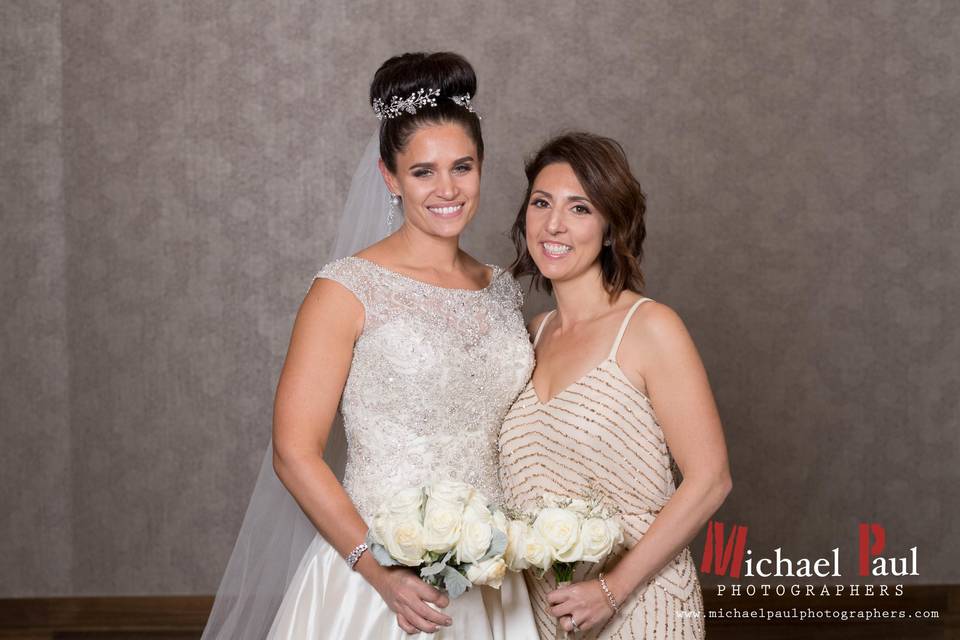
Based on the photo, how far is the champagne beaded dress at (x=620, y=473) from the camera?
8.66 feet

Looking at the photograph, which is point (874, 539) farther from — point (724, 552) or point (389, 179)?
point (389, 179)

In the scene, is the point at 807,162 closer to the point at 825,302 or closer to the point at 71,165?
the point at 825,302

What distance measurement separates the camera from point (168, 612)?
216 inches

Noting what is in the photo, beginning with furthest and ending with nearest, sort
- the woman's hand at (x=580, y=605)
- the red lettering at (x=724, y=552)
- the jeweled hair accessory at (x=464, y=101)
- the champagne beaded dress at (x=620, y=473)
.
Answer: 1. the red lettering at (x=724, y=552)
2. the jeweled hair accessory at (x=464, y=101)
3. the champagne beaded dress at (x=620, y=473)
4. the woman's hand at (x=580, y=605)

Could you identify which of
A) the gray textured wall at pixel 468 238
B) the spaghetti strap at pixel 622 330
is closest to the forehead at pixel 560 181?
the spaghetti strap at pixel 622 330

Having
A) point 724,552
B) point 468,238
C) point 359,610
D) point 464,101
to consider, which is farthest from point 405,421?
point 724,552

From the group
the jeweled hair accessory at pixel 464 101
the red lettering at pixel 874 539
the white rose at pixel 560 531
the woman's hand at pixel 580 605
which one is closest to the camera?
the white rose at pixel 560 531


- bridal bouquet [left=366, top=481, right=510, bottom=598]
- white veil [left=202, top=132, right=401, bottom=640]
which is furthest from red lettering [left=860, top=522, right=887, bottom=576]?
bridal bouquet [left=366, top=481, right=510, bottom=598]

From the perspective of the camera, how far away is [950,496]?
555 cm

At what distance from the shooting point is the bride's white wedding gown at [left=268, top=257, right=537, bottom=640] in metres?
2.60

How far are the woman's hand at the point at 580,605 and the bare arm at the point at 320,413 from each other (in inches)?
15.6

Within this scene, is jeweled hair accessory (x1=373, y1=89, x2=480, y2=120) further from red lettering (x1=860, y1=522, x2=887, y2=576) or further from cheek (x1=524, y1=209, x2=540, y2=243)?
red lettering (x1=860, y1=522, x2=887, y2=576)

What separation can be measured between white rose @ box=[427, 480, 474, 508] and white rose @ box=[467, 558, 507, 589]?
0.13 metres

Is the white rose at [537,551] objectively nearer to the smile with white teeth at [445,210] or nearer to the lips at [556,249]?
the lips at [556,249]
